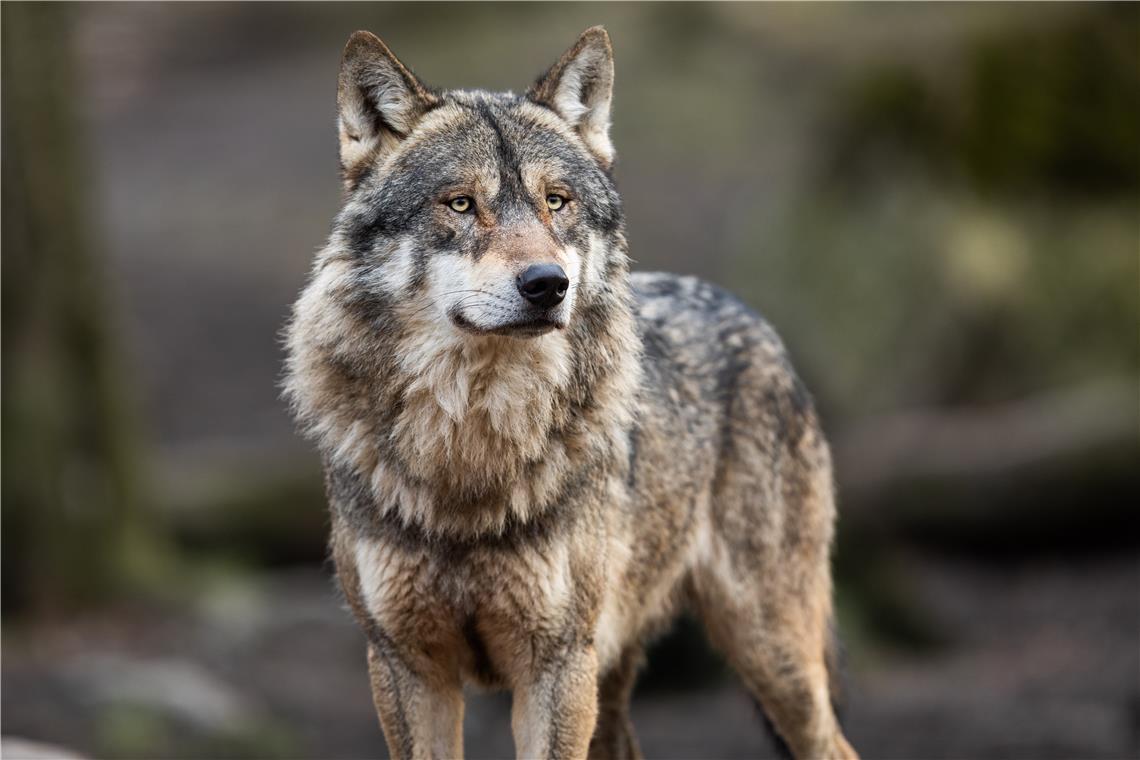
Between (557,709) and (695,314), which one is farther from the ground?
(695,314)

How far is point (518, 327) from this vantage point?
3834 mm

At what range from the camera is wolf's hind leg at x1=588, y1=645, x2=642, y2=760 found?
17.1 ft

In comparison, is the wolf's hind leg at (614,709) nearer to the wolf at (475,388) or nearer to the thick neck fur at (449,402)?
the wolf at (475,388)

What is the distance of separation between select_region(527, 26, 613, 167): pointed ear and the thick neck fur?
1.51 ft

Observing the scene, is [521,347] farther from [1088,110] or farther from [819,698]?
[1088,110]

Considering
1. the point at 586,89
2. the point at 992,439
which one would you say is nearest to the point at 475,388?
the point at 586,89

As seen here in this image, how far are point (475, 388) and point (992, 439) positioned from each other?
23.9ft

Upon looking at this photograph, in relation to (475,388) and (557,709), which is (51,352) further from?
(557,709)

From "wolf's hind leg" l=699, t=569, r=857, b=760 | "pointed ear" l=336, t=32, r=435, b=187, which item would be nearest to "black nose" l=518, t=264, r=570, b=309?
"pointed ear" l=336, t=32, r=435, b=187

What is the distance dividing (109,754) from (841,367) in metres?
6.58

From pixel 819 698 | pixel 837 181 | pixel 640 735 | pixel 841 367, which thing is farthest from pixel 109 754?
pixel 837 181

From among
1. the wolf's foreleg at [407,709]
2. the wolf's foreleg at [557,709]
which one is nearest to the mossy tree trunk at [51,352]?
the wolf's foreleg at [407,709]

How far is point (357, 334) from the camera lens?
13.6 ft

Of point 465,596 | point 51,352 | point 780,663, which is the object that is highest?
point 465,596
